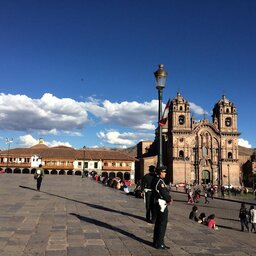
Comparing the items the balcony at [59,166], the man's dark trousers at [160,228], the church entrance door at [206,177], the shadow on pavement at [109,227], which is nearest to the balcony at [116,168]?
the balcony at [59,166]

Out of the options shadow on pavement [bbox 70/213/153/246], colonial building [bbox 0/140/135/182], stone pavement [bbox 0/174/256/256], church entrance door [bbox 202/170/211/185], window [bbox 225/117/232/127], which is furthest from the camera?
window [bbox 225/117/232/127]

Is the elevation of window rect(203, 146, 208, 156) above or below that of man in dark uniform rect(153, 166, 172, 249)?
above

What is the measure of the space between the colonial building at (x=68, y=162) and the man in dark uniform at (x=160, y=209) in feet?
211

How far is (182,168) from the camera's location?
68.5 meters

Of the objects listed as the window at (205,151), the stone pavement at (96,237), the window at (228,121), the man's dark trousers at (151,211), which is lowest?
the stone pavement at (96,237)

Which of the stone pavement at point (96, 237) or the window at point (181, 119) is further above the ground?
the window at point (181, 119)

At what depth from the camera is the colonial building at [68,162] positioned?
2778 inches

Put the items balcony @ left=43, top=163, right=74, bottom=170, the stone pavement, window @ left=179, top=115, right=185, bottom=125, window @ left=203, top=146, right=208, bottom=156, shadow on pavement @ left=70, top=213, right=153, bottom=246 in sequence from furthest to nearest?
balcony @ left=43, top=163, right=74, bottom=170 → window @ left=203, top=146, right=208, bottom=156 → window @ left=179, top=115, right=185, bottom=125 → shadow on pavement @ left=70, top=213, right=153, bottom=246 → the stone pavement

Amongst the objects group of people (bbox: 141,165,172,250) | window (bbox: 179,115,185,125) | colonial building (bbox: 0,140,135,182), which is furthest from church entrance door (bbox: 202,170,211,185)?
group of people (bbox: 141,165,172,250)

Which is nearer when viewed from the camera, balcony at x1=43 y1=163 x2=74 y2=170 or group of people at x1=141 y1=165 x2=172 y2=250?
group of people at x1=141 y1=165 x2=172 y2=250

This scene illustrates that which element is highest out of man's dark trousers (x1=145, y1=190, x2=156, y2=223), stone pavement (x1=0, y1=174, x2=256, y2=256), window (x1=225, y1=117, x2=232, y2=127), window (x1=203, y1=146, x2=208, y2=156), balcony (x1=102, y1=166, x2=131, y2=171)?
window (x1=225, y1=117, x2=232, y2=127)

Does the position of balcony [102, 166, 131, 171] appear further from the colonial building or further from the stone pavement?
the stone pavement

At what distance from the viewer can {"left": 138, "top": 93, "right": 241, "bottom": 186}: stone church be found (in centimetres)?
6900

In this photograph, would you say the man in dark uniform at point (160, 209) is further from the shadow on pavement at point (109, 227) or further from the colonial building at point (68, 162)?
the colonial building at point (68, 162)
